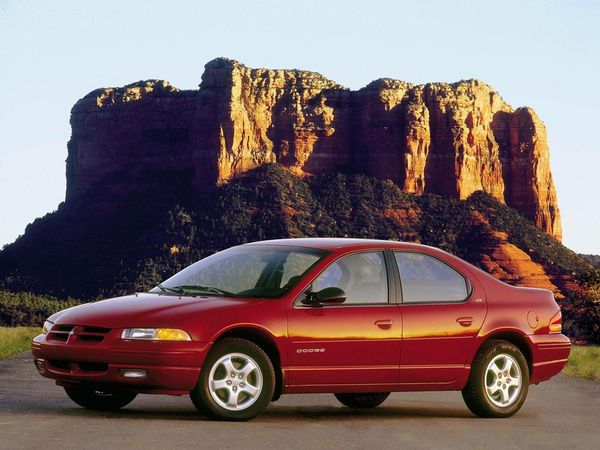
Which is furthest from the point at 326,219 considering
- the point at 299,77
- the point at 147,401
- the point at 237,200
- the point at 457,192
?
the point at 147,401

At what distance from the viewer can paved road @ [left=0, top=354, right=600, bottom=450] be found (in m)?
9.11

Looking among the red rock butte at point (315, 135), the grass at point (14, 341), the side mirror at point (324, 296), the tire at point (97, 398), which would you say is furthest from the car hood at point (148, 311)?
the red rock butte at point (315, 135)

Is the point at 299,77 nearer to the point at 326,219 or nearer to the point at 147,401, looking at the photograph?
the point at 326,219

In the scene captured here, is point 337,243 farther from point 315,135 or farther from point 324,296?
point 315,135

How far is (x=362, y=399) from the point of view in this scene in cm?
1224

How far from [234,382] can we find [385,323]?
5.00 feet

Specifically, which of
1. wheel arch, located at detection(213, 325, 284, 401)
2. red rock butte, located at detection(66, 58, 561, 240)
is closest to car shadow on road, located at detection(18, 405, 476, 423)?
wheel arch, located at detection(213, 325, 284, 401)

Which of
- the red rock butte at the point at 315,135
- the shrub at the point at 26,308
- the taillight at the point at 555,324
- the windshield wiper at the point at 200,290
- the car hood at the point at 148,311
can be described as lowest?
the taillight at the point at 555,324

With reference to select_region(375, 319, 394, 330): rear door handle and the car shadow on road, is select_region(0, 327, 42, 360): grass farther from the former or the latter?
select_region(375, 319, 394, 330): rear door handle

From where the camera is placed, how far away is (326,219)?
109 m

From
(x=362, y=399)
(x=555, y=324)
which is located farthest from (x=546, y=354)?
(x=362, y=399)

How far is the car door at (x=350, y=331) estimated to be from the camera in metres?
10.6

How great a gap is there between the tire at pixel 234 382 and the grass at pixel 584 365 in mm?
8229

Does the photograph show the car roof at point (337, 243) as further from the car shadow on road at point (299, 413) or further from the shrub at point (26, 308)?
the shrub at point (26, 308)
